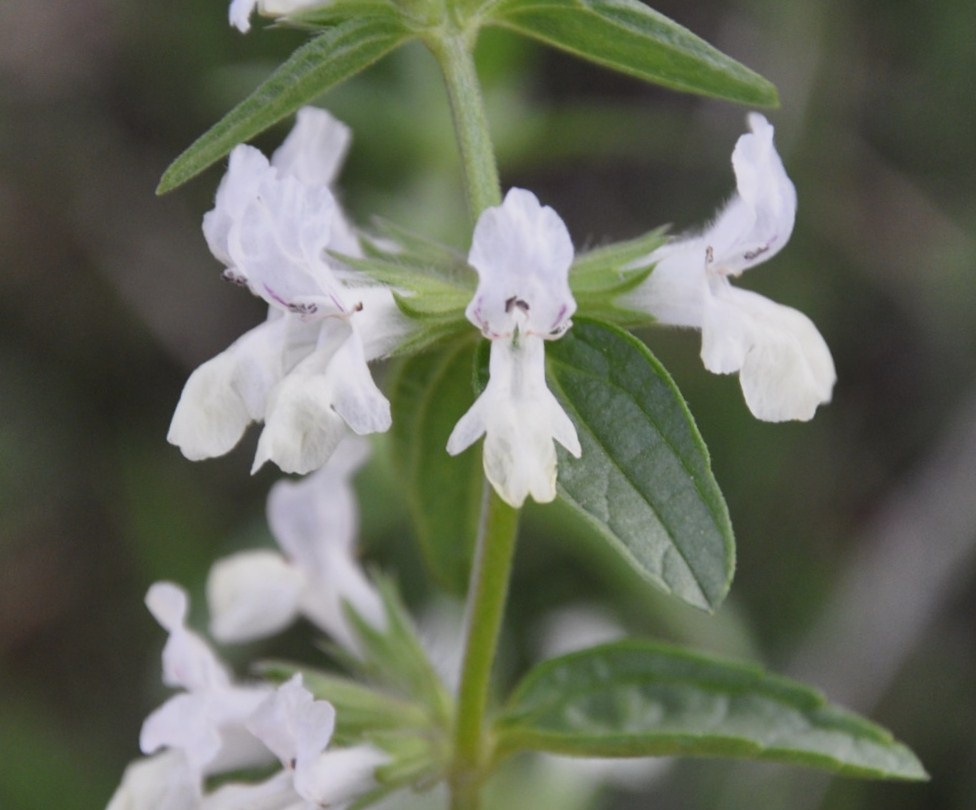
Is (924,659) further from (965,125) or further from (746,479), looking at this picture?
(965,125)

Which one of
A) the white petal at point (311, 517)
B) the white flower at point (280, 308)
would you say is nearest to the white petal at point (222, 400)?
the white flower at point (280, 308)

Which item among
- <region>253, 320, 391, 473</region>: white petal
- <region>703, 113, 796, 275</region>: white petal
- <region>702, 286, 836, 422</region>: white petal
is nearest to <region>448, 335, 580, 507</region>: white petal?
<region>253, 320, 391, 473</region>: white petal

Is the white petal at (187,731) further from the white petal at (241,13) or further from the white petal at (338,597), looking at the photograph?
the white petal at (241,13)

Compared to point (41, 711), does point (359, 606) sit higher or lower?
higher

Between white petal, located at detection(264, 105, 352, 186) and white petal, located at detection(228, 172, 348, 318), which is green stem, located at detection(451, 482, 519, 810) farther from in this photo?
white petal, located at detection(264, 105, 352, 186)

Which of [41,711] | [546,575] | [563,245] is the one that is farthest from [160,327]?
[563,245]
